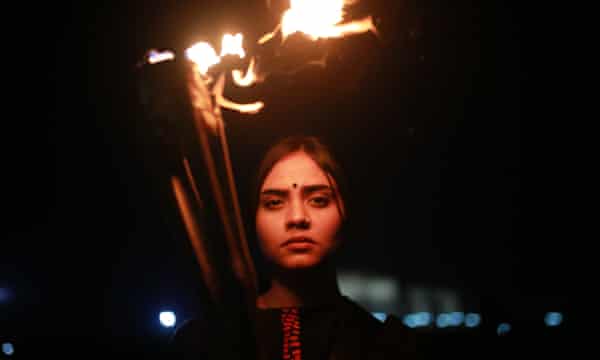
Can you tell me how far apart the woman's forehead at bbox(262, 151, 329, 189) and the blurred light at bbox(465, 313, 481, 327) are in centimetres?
215

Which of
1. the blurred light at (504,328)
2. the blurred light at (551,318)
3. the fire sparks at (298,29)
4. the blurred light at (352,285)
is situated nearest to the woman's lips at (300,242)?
the fire sparks at (298,29)

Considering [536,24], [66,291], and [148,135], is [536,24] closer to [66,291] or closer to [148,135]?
[148,135]

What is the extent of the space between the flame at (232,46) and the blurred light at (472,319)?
2.65m

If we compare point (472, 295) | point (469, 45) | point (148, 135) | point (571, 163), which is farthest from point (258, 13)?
point (472, 295)

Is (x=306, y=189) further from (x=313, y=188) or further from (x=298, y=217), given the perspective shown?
(x=298, y=217)

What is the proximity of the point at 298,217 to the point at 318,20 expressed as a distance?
0.82 m

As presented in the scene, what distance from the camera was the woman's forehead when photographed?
2057mm

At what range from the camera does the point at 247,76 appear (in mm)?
2045

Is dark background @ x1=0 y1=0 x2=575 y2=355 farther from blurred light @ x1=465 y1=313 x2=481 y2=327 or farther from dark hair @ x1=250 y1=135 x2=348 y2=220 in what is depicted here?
blurred light @ x1=465 y1=313 x2=481 y2=327

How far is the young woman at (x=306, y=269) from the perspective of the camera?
1916 millimetres

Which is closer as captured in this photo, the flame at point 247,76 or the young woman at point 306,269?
the young woman at point 306,269

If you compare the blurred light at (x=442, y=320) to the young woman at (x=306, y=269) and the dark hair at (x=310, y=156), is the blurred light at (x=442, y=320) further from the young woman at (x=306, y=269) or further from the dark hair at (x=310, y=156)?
the dark hair at (x=310, y=156)

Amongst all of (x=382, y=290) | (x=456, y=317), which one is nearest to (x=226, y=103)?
(x=382, y=290)

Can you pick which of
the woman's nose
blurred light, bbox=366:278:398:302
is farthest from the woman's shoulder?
blurred light, bbox=366:278:398:302
